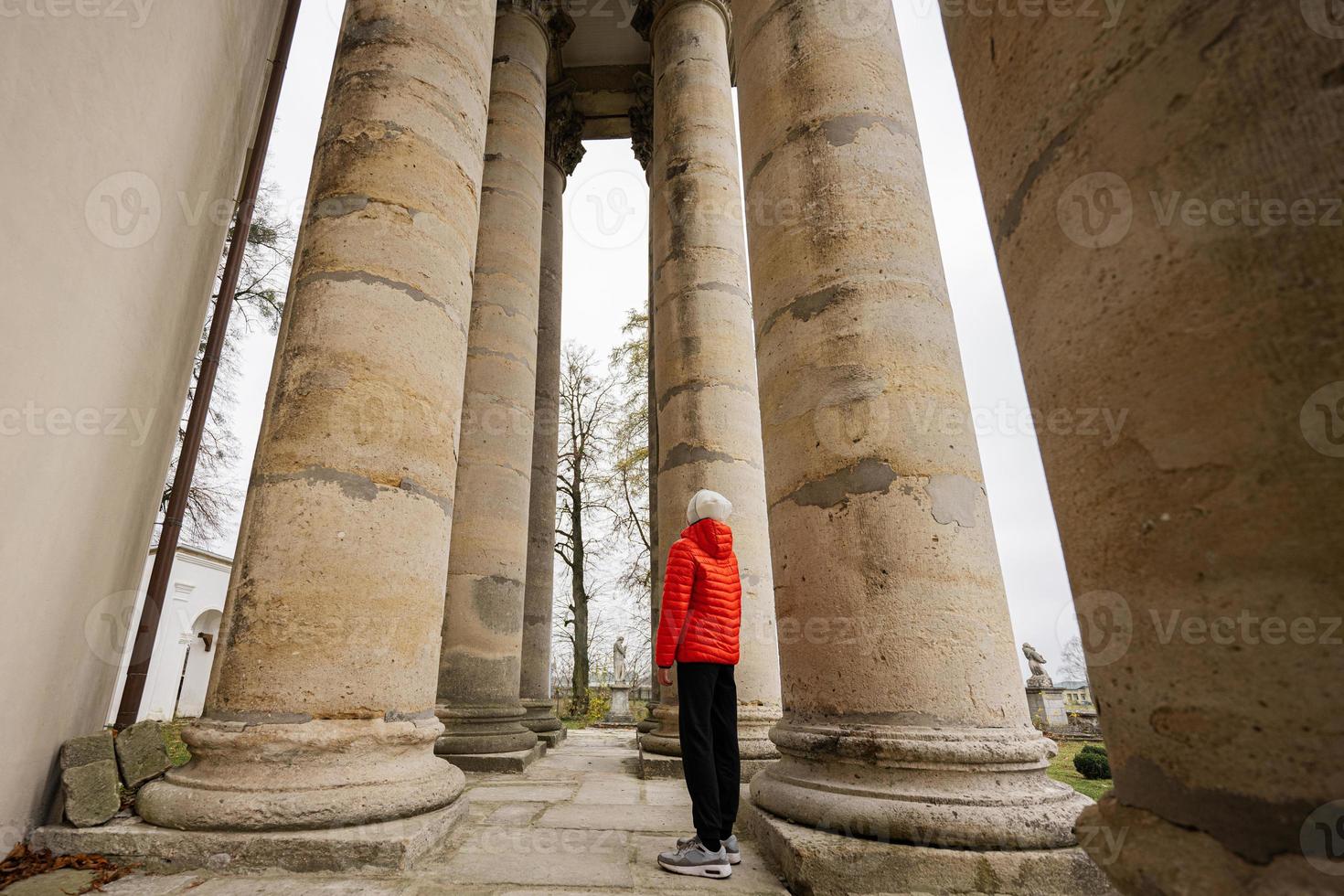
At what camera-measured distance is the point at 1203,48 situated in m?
1.35

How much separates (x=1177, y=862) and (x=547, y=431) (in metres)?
13.0

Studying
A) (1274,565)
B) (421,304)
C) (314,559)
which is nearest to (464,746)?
(314,559)

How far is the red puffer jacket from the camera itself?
4.00 m

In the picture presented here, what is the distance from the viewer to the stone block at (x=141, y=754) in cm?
411

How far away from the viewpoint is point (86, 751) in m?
4.07

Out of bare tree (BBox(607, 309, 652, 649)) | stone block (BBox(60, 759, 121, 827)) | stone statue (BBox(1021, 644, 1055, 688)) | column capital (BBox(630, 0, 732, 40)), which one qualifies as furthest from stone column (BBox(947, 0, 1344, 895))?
stone statue (BBox(1021, 644, 1055, 688))

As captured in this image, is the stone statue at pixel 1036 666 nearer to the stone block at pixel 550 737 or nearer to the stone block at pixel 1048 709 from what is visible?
the stone block at pixel 1048 709

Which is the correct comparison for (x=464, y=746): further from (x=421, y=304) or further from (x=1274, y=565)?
(x=1274, y=565)

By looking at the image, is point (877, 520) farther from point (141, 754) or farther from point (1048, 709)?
point (1048, 709)

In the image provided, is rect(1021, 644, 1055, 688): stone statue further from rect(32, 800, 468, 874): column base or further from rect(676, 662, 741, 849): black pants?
rect(32, 800, 468, 874): column base

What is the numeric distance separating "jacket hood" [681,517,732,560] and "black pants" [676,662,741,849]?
0.72m

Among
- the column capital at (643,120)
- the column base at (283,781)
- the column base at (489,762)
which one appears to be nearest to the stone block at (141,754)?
the column base at (283,781)

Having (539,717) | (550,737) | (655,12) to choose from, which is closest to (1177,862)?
(550,737)

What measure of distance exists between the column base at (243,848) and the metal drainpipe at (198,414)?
2.02 metres
